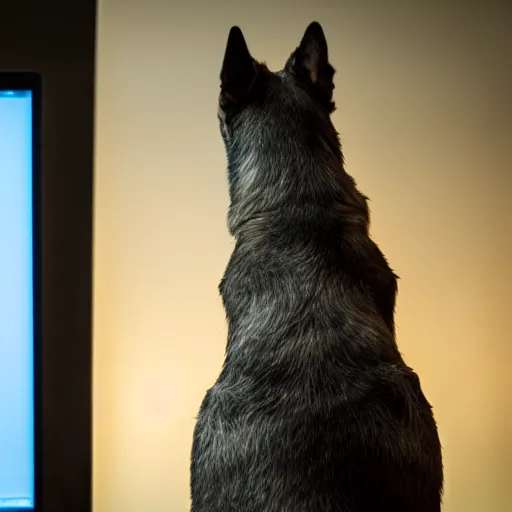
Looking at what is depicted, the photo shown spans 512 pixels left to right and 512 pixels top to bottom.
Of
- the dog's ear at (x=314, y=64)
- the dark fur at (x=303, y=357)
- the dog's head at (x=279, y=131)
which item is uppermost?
the dog's ear at (x=314, y=64)

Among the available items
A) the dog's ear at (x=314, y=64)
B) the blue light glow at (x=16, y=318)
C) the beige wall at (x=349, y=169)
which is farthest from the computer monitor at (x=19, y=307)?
the dog's ear at (x=314, y=64)

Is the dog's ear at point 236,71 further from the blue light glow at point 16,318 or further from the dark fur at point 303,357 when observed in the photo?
the blue light glow at point 16,318

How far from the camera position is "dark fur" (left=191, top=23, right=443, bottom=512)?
533mm

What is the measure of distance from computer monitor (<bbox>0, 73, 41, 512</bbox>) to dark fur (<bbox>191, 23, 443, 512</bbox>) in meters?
0.22

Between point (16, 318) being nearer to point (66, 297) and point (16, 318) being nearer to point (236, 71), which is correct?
point (66, 297)

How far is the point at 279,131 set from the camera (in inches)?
25.4

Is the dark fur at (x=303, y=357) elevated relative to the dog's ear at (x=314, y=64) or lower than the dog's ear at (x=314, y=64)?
lower

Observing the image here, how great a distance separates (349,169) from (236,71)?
1.02 ft

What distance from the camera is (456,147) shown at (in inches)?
36.3

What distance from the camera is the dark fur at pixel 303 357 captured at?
53 cm

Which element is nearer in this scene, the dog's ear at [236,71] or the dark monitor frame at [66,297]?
the dog's ear at [236,71]

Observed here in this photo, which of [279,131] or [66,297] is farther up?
[279,131]

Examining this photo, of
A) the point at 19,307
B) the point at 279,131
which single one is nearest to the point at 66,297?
the point at 19,307

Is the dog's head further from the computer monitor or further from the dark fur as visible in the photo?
the computer monitor
